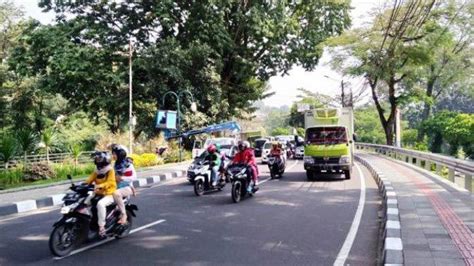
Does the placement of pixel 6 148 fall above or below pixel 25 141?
below

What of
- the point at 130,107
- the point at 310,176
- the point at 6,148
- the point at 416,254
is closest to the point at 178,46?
the point at 130,107

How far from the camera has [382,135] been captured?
68.7 metres

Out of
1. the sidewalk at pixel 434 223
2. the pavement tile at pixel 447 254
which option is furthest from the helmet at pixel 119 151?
the pavement tile at pixel 447 254

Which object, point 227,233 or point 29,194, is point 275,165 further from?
point 227,233

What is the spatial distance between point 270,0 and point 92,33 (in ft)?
40.3

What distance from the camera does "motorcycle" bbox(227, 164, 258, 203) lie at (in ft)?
39.6

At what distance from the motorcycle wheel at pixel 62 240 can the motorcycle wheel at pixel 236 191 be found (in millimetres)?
5324

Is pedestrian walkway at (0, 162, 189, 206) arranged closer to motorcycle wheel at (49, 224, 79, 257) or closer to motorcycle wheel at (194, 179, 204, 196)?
motorcycle wheel at (194, 179, 204, 196)

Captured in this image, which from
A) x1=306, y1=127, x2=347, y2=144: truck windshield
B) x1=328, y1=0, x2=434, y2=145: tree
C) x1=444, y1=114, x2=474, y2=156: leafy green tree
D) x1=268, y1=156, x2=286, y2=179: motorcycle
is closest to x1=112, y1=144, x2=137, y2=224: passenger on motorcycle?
x1=268, y1=156, x2=286, y2=179: motorcycle

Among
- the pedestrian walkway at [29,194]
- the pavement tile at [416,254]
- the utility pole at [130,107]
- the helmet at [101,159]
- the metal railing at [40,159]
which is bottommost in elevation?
the pavement tile at [416,254]

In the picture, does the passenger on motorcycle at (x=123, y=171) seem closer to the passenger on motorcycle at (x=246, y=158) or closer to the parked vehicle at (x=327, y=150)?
the passenger on motorcycle at (x=246, y=158)

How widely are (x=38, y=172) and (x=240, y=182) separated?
9927mm

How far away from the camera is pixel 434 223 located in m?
8.05

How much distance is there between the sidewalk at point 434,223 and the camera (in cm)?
595
